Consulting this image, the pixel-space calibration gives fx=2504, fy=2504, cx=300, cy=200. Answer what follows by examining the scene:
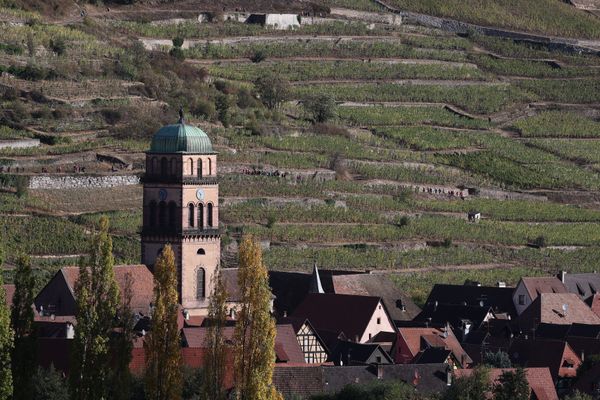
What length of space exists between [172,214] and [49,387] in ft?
62.2

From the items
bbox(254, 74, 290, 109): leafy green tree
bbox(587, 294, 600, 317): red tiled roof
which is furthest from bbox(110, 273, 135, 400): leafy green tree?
bbox(254, 74, 290, 109): leafy green tree

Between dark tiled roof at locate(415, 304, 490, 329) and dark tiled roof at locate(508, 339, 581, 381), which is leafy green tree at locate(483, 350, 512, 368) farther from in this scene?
dark tiled roof at locate(415, 304, 490, 329)

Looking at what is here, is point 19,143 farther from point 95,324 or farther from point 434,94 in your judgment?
point 434,94

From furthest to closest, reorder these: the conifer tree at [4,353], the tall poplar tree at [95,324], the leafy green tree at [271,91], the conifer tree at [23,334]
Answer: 1. the leafy green tree at [271,91]
2. the tall poplar tree at [95,324]
3. the conifer tree at [23,334]
4. the conifer tree at [4,353]

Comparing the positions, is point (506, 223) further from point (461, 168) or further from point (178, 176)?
point (178, 176)

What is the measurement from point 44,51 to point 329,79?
89.7 feet

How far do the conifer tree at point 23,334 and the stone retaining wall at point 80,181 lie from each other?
119 feet

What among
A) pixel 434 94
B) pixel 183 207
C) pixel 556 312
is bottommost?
pixel 556 312

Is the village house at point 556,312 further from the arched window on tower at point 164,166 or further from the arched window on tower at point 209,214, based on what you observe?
the arched window on tower at point 164,166

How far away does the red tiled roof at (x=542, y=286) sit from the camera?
99.9 meters

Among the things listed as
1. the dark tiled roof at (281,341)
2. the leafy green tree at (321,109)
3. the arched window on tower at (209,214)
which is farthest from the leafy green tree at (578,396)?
the leafy green tree at (321,109)

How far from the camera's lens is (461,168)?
133 metres

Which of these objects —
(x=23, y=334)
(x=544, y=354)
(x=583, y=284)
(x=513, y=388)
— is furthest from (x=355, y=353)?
(x=583, y=284)

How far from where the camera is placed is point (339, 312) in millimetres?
91312
